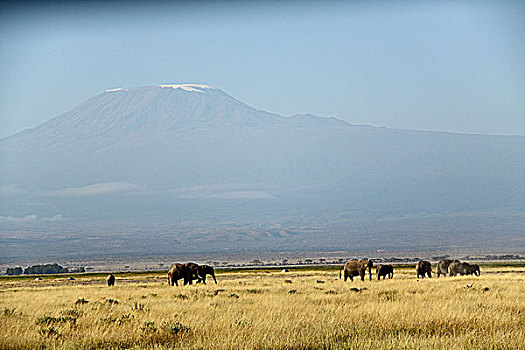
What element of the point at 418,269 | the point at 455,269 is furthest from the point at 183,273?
the point at 455,269

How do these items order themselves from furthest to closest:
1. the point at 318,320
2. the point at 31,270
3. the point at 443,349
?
the point at 31,270 → the point at 318,320 → the point at 443,349

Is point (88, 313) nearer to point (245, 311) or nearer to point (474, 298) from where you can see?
point (245, 311)

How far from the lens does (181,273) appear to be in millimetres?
37812

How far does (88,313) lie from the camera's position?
1756cm

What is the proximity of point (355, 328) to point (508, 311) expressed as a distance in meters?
4.80

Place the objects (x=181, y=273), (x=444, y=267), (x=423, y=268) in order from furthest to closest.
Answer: (x=444, y=267)
(x=423, y=268)
(x=181, y=273)

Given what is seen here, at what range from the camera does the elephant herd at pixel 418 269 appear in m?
39.7

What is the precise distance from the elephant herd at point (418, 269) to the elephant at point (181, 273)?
844 centimetres

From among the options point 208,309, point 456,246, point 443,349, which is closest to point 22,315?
point 208,309

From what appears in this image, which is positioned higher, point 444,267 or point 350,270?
point 444,267

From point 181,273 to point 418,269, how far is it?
14758 mm

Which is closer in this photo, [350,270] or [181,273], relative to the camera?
[181,273]

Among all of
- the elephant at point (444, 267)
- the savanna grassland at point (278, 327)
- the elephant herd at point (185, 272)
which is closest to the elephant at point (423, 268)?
the elephant at point (444, 267)

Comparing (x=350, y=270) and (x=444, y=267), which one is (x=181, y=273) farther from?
(x=444, y=267)
